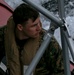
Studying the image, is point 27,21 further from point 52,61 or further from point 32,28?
point 52,61

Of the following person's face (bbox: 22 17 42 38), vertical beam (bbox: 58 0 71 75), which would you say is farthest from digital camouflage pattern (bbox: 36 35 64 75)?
vertical beam (bbox: 58 0 71 75)

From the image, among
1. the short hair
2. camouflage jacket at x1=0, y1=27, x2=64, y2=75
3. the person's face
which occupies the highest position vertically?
the short hair

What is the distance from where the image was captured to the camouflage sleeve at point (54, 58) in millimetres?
2447

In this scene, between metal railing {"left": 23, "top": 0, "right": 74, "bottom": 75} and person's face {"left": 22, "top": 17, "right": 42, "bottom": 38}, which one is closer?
metal railing {"left": 23, "top": 0, "right": 74, "bottom": 75}

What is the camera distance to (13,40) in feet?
8.28

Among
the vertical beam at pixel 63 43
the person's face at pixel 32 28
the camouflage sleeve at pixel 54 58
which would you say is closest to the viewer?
the vertical beam at pixel 63 43

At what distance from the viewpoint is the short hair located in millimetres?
2389

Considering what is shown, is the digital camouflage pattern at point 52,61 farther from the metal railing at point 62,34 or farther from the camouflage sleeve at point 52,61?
the metal railing at point 62,34

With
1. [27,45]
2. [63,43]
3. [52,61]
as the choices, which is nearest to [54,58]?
[52,61]

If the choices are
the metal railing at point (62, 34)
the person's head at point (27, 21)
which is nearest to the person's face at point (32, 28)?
the person's head at point (27, 21)

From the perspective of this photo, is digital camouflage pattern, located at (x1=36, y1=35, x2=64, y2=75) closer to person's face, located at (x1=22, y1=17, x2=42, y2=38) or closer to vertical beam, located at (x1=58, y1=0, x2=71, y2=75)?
person's face, located at (x1=22, y1=17, x2=42, y2=38)

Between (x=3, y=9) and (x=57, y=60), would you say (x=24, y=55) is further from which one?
(x=3, y=9)

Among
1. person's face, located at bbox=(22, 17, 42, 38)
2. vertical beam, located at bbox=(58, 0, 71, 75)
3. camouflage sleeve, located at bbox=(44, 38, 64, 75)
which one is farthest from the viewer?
camouflage sleeve, located at bbox=(44, 38, 64, 75)

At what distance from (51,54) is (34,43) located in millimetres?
122
